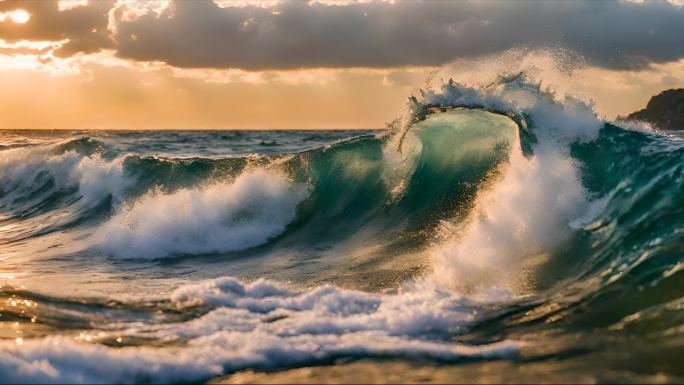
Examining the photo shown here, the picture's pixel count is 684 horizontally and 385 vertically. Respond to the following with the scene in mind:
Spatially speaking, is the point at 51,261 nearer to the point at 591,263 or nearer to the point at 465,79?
the point at 465,79

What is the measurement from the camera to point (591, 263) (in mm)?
7348

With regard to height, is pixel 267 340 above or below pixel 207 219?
below

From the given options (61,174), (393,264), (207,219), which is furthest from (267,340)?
(61,174)

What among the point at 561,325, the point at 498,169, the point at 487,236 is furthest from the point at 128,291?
the point at 498,169

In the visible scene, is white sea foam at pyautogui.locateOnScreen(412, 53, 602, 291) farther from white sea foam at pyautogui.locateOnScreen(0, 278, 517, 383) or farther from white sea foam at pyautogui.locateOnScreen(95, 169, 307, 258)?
white sea foam at pyautogui.locateOnScreen(95, 169, 307, 258)

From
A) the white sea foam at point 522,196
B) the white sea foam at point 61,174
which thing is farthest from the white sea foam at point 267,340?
the white sea foam at point 61,174

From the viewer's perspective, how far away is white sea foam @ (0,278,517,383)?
16.4ft

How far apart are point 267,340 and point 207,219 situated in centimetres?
770

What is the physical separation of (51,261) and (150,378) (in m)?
7.48

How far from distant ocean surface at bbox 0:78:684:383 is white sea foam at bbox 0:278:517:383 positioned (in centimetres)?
2

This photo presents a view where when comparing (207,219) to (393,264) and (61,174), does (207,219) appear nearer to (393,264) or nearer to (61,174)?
(393,264)

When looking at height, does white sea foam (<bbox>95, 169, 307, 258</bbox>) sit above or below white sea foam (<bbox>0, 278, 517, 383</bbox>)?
above

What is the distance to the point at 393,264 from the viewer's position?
964 centimetres

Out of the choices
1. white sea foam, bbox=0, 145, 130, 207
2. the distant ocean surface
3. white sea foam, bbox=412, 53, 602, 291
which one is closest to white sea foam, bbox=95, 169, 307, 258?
the distant ocean surface
